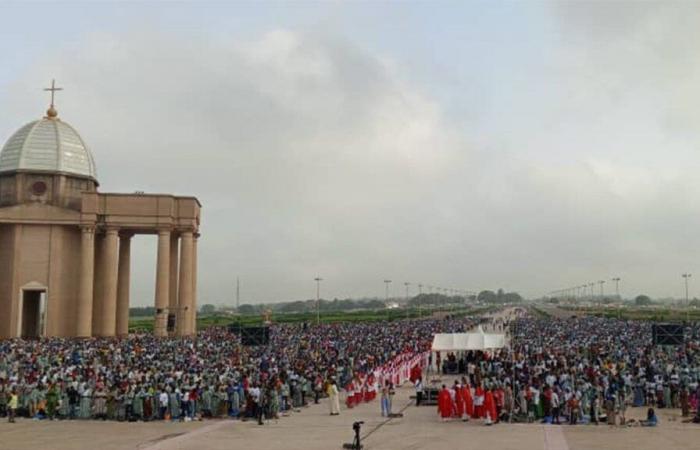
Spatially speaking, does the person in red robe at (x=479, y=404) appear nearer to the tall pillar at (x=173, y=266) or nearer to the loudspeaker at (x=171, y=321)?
the loudspeaker at (x=171, y=321)

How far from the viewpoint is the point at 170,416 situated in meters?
23.9

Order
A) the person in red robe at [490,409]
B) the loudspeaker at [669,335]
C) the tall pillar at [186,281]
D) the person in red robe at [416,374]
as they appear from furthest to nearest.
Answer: the tall pillar at [186,281]
the loudspeaker at [669,335]
the person in red robe at [416,374]
the person in red robe at [490,409]

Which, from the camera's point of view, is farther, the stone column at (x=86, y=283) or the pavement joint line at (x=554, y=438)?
the stone column at (x=86, y=283)

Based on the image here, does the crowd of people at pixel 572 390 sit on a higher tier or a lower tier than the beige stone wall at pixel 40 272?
lower

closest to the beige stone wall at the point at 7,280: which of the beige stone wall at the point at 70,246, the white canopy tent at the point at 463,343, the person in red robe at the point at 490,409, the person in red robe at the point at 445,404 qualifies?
the beige stone wall at the point at 70,246

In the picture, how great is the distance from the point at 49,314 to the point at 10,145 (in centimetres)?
1528

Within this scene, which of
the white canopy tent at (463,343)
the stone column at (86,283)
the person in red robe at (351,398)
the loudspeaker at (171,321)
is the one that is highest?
the stone column at (86,283)

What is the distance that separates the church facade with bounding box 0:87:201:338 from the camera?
56.3 metres

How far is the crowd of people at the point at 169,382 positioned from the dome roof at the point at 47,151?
21.9m

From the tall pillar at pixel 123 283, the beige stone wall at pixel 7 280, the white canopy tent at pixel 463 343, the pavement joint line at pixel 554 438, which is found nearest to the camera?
the pavement joint line at pixel 554 438

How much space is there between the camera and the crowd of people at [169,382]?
943 inches

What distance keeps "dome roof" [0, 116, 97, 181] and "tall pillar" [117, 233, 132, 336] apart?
6211mm

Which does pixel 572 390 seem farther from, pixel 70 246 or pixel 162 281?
pixel 70 246

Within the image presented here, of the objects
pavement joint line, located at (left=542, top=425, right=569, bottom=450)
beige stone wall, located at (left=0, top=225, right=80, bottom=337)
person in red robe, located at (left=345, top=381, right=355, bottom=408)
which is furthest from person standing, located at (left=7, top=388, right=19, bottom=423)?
beige stone wall, located at (left=0, top=225, right=80, bottom=337)
